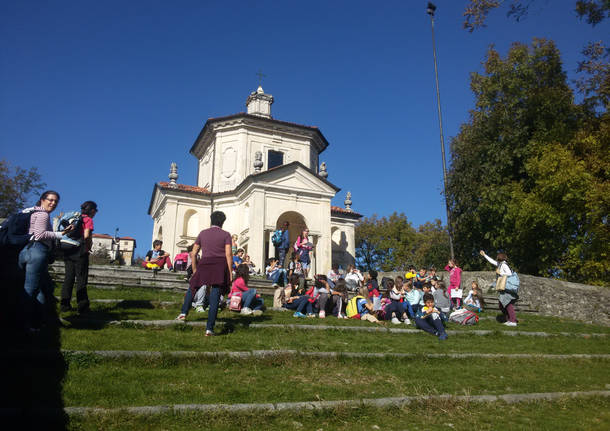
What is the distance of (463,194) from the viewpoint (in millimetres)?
27031

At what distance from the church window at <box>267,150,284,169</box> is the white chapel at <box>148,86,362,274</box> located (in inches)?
2.9

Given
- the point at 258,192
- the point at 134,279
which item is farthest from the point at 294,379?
the point at 258,192

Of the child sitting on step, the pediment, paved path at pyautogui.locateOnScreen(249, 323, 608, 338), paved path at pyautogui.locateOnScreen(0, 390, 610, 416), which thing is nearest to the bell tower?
the pediment

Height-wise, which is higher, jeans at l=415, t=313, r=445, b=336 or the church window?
the church window

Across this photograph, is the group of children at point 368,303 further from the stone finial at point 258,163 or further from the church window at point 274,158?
the church window at point 274,158

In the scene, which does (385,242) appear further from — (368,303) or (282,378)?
(282,378)

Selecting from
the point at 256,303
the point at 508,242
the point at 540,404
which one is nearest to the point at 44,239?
the point at 256,303

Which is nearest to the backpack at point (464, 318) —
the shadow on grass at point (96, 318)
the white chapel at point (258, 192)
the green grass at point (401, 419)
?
the green grass at point (401, 419)

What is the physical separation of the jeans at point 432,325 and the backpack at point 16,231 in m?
8.20

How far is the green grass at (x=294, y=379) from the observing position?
4906 mm

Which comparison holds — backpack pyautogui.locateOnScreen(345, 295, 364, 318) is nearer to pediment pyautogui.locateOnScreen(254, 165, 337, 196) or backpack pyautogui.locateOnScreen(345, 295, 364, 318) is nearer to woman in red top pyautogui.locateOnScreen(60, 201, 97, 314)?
woman in red top pyautogui.locateOnScreen(60, 201, 97, 314)

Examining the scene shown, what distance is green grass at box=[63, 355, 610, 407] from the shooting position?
16.1 ft

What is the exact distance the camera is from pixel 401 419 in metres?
4.92

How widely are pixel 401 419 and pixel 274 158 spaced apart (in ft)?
92.5
